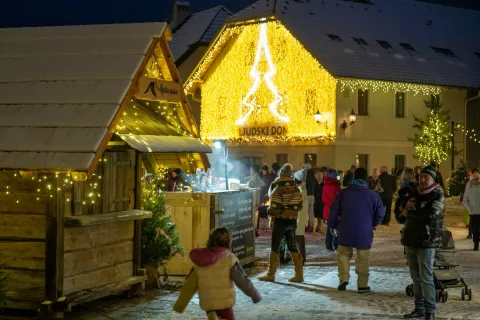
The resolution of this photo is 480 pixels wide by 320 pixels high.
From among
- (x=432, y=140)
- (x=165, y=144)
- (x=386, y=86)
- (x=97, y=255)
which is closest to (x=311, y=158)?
(x=386, y=86)

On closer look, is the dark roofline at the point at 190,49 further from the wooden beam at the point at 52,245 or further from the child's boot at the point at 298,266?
the wooden beam at the point at 52,245

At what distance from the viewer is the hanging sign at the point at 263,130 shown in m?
38.5

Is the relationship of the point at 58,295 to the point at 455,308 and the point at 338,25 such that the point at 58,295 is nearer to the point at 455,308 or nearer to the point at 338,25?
the point at 455,308

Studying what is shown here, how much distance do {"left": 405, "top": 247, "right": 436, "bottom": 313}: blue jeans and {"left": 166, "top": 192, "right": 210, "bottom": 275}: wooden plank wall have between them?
3.95 meters

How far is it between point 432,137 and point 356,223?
27.3 metres

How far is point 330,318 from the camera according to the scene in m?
10.5

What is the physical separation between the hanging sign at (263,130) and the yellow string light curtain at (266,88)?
6.6 inches

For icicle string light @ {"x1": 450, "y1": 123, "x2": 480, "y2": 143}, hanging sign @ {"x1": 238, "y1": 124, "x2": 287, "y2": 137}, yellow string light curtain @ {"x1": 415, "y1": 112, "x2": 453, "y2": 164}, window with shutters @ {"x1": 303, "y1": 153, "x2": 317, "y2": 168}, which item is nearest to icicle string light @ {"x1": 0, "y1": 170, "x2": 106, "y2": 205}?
window with shutters @ {"x1": 303, "y1": 153, "x2": 317, "y2": 168}

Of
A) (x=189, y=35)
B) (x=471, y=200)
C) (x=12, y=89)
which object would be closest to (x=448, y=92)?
(x=189, y=35)

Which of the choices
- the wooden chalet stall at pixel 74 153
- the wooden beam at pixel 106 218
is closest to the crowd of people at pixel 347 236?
the wooden chalet stall at pixel 74 153

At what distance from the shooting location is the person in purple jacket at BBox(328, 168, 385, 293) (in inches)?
491

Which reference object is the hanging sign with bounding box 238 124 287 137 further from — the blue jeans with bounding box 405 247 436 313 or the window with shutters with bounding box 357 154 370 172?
the blue jeans with bounding box 405 247 436 313

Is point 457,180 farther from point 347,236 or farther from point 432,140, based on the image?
point 347,236

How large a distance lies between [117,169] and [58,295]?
189 cm
